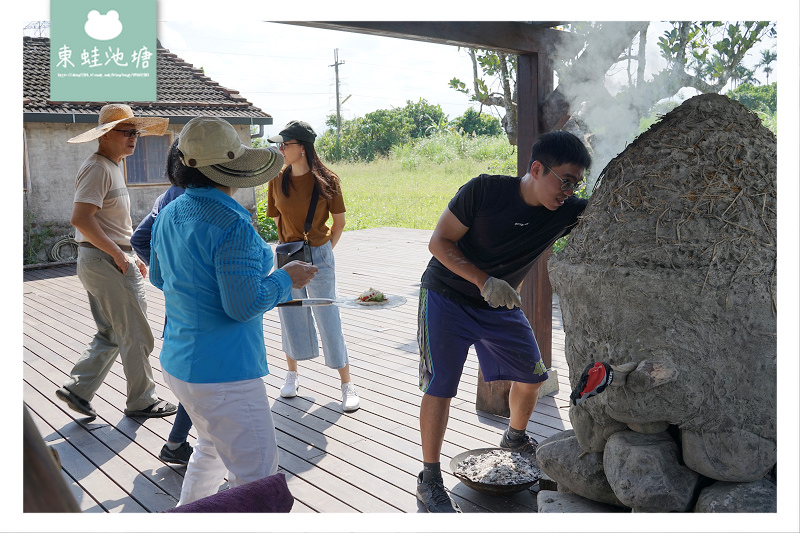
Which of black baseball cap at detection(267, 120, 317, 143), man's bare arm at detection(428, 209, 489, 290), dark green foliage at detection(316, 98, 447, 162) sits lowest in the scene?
man's bare arm at detection(428, 209, 489, 290)

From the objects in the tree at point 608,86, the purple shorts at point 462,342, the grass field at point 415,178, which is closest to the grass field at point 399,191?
the grass field at point 415,178

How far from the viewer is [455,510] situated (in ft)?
8.54

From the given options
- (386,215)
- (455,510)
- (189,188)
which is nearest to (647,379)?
(455,510)

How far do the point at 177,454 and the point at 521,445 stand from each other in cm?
158

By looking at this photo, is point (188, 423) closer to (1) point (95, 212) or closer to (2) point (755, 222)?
(1) point (95, 212)

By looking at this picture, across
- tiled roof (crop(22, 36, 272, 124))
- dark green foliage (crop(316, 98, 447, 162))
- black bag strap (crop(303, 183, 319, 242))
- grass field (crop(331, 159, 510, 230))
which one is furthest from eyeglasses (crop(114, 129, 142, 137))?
dark green foliage (crop(316, 98, 447, 162))

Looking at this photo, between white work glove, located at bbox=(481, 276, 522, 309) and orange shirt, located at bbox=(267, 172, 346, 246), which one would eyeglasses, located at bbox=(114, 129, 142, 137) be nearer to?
orange shirt, located at bbox=(267, 172, 346, 246)

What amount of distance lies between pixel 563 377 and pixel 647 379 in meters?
2.31

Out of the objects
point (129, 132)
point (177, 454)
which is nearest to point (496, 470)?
point (177, 454)

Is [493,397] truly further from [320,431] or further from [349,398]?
[320,431]

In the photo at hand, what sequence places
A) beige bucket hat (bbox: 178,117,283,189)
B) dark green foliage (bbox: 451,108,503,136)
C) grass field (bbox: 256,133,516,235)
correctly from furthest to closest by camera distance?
dark green foliage (bbox: 451,108,503,136), grass field (bbox: 256,133,516,235), beige bucket hat (bbox: 178,117,283,189)

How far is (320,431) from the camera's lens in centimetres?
349

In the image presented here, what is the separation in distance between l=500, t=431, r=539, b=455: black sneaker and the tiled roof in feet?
26.6

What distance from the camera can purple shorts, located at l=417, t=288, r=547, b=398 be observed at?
272 centimetres
